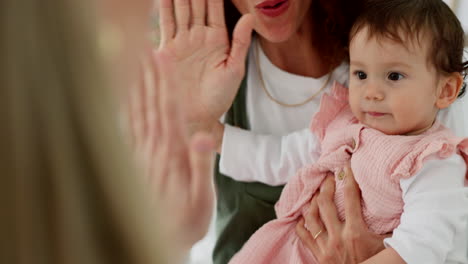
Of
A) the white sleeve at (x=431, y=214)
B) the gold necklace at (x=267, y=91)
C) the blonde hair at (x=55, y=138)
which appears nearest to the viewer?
the blonde hair at (x=55, y=138)

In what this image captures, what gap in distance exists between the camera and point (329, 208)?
119 cm

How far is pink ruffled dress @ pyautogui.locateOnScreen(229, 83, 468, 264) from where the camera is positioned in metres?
1.05

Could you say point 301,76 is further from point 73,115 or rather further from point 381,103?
point 73,115

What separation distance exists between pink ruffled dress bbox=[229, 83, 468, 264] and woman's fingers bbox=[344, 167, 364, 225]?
0.02m

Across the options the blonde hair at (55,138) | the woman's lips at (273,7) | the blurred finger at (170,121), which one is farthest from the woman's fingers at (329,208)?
the blonde hair at (55,138)

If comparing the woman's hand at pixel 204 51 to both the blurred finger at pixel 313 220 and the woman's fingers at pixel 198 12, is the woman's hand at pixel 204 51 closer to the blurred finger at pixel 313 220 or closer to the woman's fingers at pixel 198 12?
the woman's fingers at pixel 198 12

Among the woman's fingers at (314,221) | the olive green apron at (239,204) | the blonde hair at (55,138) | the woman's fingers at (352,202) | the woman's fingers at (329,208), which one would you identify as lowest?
the olive green apron at (239,204)

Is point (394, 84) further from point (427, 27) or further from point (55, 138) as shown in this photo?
point (55, 138)

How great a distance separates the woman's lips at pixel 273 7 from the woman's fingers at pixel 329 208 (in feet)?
1.47

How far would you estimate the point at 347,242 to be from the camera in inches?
44.7

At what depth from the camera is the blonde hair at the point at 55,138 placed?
1.02ft

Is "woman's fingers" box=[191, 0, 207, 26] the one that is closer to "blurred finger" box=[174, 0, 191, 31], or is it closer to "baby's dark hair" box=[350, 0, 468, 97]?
"blurred finger" box=[174, 0, 191, 31]

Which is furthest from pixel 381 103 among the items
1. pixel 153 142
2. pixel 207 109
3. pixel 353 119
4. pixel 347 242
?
pixel 153 142

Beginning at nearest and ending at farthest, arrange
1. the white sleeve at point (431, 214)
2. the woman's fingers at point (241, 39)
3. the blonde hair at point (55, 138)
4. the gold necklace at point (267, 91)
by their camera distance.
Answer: the blonde hair at point (55, 138) < the white sleeve at point (431, 214) < the woman's fingers at point (241, 39) < the gold necklace at point (267, 91)
